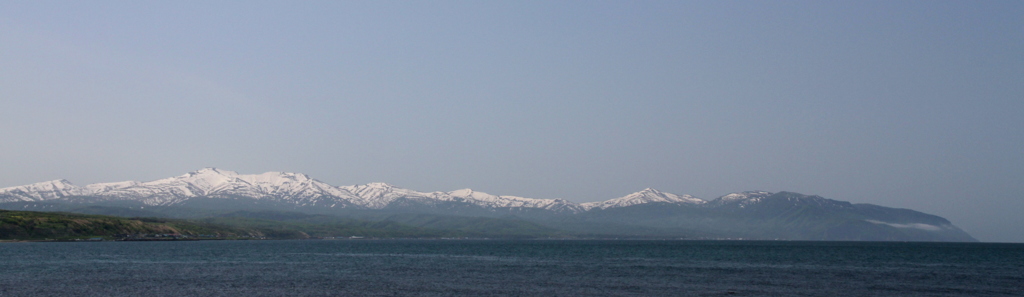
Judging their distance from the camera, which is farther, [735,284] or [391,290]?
Answer: [735,284]

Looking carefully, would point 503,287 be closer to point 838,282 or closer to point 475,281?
point 475,281

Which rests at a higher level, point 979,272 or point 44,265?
point 979,272

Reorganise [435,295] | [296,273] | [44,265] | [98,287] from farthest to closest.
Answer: [44,265] < [296,273] < [98,287] < [435,295]

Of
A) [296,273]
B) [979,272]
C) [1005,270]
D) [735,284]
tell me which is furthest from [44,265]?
[1005,270]

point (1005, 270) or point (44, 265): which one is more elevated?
point (1005, 270)

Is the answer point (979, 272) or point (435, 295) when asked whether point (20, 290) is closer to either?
point (435, 295)

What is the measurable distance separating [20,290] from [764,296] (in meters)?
64.9

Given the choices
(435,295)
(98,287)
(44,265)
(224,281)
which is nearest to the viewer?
(435,295)

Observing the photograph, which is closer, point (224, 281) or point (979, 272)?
point (224, 281)

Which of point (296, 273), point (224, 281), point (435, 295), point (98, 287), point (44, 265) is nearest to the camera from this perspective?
point (435, 295)

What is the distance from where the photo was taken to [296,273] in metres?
89.8

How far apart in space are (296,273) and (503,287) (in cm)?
3110

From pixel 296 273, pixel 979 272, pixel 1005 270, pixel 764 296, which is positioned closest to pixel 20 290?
pixel 296 273

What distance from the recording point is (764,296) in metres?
65.2
